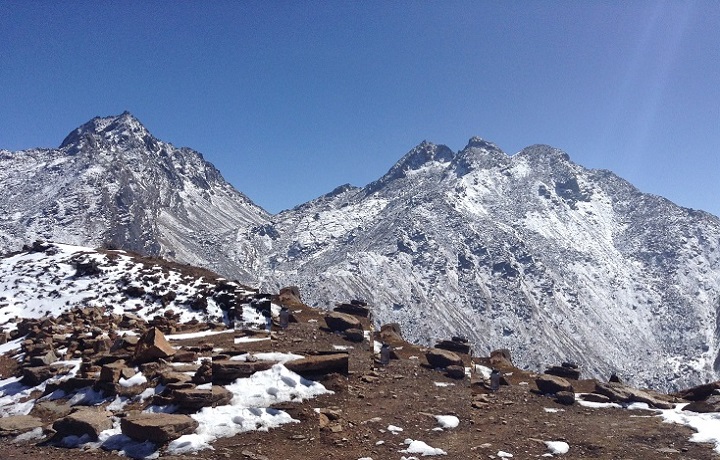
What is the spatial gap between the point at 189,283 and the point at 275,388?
86.7 feet

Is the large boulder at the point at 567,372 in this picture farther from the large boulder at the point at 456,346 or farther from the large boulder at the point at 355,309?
the large boulder at the point at 355,309

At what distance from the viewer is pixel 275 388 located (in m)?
20.7

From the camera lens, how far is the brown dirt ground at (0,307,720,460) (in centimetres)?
1686

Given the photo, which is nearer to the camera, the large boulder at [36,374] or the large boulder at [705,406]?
the large boulder at [705,406]

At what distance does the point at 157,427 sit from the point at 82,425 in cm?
339

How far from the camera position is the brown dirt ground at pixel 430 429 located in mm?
16859

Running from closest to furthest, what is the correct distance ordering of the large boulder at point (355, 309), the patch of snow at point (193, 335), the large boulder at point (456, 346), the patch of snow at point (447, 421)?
the patch of snow at point (447, 421) → the patch of snow at point (193, 335) → the large boulder at point (456, 346) → the large boulder at point (355, 309)

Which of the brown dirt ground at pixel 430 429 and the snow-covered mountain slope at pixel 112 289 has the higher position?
the snow-covered mountain slope at pixel 112 289

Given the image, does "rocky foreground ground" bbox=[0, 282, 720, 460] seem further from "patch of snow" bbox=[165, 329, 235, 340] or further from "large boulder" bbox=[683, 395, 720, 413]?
"patch of snow" bbox=[165, 329, 235, 340]

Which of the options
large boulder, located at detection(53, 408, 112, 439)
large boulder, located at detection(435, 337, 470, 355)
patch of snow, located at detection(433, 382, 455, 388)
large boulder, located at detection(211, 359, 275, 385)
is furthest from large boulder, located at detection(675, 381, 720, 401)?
large boulder, located at detection(53, 408, 112, 439)

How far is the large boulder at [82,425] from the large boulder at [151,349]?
5.69 m

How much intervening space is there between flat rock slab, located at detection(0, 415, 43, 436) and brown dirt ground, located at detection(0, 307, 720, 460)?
64 cm

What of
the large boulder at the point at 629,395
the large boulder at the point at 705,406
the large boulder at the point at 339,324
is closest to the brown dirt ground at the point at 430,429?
the large boulder at the point at 629,395

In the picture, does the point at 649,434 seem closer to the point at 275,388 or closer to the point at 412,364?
the point at 412,364
